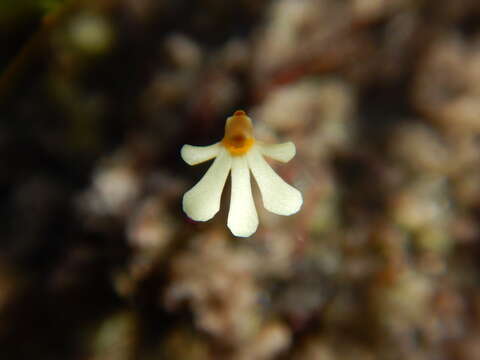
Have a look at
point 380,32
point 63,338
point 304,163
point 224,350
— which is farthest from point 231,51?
point 63,338

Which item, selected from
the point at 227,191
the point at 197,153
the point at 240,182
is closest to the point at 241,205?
the point at 240,182

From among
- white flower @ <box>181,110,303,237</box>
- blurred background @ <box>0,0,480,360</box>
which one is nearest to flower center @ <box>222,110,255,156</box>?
white flower @ <box>181,110,303,237</box>

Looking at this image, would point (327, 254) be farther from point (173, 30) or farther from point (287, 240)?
point (173, 30)

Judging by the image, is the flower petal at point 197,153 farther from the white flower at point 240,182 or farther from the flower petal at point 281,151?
the flower petal at point 281,151

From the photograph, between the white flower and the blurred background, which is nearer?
the white flower

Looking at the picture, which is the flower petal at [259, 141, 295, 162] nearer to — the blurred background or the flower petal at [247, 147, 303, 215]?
the flower petal at [247, 147, 303, 215]

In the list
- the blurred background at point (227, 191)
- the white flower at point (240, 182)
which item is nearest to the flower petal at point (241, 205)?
the white flower at point (240, 182)

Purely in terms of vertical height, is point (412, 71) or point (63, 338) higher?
point (412, 71)

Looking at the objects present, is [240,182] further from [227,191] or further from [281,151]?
[227,191]
